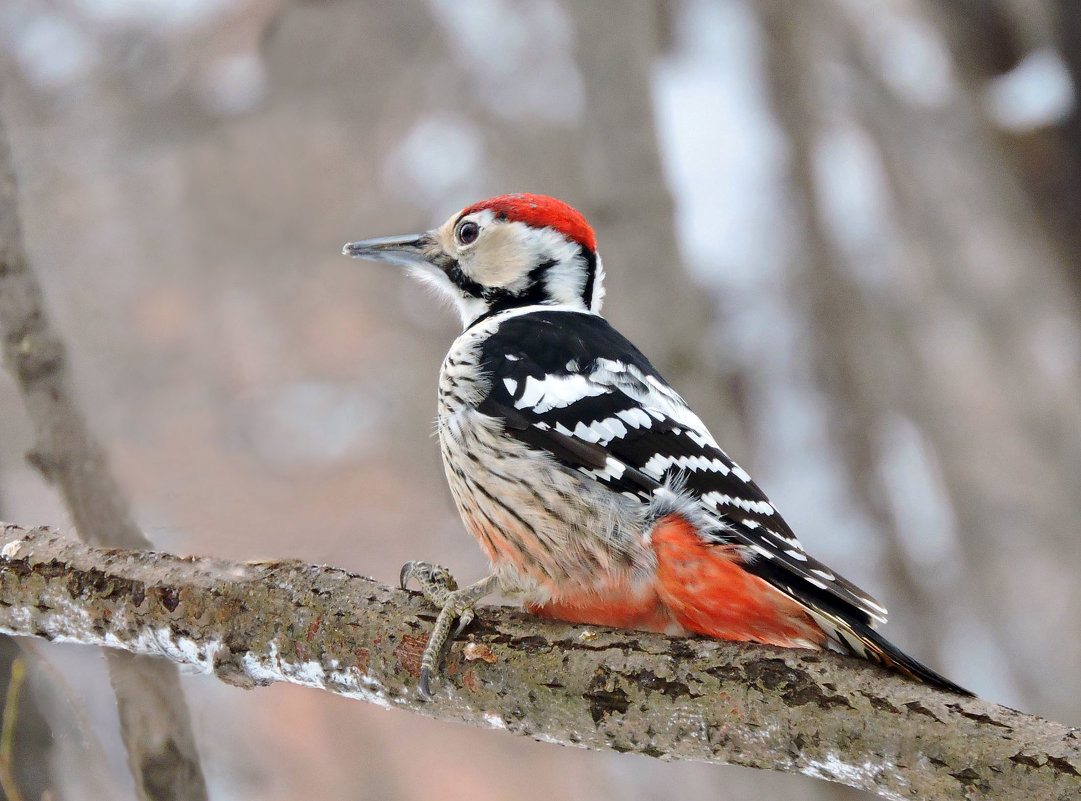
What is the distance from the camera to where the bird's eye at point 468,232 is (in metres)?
2.52

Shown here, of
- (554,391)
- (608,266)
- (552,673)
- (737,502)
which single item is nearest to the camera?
(552,673)

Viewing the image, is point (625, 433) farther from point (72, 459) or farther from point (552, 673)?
point (72, 459)

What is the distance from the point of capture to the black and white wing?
1739 mm

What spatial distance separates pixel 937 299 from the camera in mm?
5383

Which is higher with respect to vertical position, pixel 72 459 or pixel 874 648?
pixel 874 648

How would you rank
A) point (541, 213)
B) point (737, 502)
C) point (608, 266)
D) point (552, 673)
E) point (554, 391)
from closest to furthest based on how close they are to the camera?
point (552, 673)
point (737, 502)
point (554, 391)
point (541, 213)
point (608, 266)

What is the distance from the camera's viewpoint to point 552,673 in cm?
161

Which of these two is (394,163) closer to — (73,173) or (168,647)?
(73,173)

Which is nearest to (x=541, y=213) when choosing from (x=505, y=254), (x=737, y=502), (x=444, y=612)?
(x=505, y=254)

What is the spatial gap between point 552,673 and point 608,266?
2.70m

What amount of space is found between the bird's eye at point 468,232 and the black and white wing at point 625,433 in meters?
0.34

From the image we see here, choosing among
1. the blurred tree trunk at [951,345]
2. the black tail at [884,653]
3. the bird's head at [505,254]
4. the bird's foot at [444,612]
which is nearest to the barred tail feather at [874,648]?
the black tail at [884,653]

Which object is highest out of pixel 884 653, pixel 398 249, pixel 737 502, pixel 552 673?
pixel 398 249

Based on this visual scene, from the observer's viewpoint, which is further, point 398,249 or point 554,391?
point 398,249
